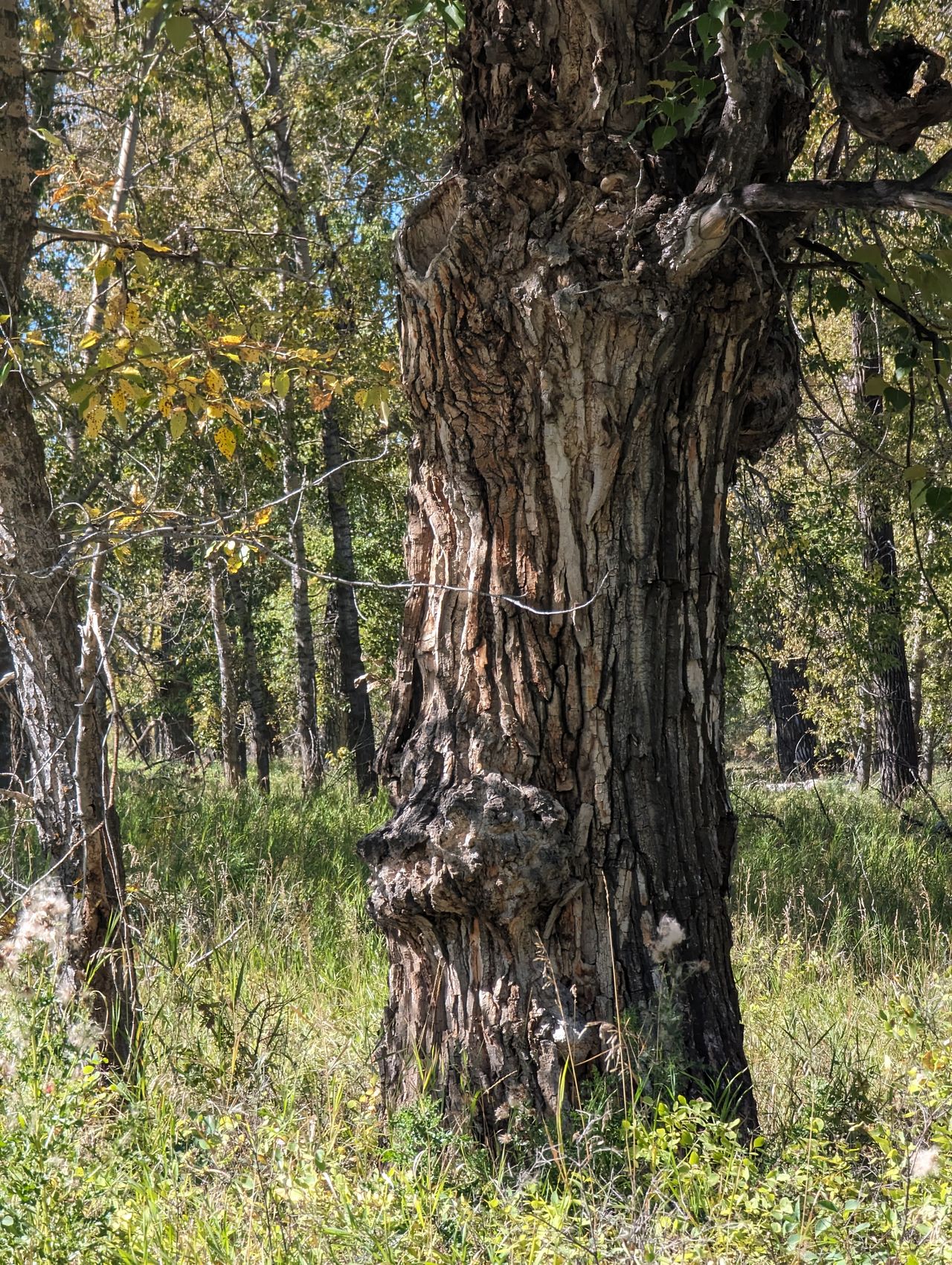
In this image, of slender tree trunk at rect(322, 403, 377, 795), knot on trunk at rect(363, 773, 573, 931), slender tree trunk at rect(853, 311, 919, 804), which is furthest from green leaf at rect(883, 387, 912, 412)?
slender tree trunk at rect(322, 403, 377, 795)

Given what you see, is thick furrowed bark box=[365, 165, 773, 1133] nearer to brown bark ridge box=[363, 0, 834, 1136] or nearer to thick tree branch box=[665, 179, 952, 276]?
brown bark ridge box=[363, 0, 834, 1136]

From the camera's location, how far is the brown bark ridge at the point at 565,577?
2.65 metres

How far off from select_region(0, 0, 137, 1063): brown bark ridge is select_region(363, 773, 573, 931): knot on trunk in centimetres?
92

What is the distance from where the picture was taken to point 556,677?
2.76 m

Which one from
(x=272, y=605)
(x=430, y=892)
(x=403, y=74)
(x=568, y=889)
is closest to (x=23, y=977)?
(x=430, y=892)

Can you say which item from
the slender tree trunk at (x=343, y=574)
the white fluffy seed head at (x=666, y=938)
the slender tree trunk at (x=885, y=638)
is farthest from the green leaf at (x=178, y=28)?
the slender tree trunk at (x=343, y=574)

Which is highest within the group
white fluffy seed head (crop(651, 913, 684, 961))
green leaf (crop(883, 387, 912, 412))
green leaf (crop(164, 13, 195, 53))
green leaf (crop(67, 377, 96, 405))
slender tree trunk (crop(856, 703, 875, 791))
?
green leaf (crop(164, 13, 195, 53))

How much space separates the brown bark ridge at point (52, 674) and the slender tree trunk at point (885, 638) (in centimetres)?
451

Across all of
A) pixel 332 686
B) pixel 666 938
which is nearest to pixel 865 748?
pixel 332 686

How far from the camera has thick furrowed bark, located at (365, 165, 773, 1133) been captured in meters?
2.66

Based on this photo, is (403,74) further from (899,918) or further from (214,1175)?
(214,1175)

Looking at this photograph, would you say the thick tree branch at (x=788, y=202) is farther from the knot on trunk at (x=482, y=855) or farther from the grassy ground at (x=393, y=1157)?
the grassy ground at (x=393, y=1157)

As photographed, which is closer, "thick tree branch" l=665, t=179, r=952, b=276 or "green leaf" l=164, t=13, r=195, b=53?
"green leaf" l=164, t=13, r=195, b=53

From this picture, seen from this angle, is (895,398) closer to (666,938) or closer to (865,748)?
(666,938)
